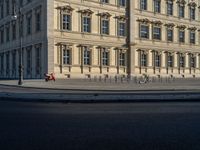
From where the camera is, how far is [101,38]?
51250 mm

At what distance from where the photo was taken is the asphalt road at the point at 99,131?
23.3ft

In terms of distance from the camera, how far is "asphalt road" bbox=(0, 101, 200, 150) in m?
7.09

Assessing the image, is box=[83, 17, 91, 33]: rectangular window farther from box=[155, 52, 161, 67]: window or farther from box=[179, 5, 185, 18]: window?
box=[179, 5, 185, 18]: window

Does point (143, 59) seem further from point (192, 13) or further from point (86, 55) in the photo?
point (192, 13)

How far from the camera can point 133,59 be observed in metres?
55.2

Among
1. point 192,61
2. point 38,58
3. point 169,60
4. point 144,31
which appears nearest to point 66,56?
point 38,58

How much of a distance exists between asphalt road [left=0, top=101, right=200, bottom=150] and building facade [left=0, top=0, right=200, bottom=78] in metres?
29.5

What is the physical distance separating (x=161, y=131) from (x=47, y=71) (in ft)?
122

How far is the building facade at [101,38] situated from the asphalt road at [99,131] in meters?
29.5

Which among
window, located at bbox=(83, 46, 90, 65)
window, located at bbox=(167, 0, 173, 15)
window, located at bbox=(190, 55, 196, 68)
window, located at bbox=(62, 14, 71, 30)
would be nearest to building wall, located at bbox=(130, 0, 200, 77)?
window, located at bbox=(190, 55, 196, 68)

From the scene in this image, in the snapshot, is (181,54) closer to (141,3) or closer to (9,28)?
(141,3)

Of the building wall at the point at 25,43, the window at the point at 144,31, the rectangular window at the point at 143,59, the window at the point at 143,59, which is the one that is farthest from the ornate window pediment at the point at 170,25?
the building wall at the point at 25,43

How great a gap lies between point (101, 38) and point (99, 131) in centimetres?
4313

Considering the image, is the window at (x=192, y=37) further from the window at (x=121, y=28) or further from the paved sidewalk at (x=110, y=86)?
the paved sidewalk at (x=110, y=86)
